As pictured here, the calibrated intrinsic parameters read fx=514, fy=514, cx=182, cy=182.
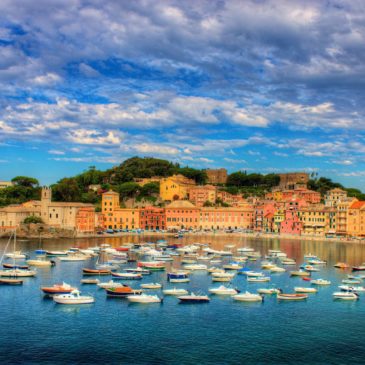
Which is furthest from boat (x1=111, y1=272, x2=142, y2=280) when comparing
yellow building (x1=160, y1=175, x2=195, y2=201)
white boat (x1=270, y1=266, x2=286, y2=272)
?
yellow building (x1=160, y1=175, x2=195, y2=201)

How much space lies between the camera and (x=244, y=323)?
30.2 meters

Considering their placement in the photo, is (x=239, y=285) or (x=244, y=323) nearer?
(x=244, y=323)

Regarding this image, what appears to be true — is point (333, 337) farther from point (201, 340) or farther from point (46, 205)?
point (46, 205)

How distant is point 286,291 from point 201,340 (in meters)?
14.9

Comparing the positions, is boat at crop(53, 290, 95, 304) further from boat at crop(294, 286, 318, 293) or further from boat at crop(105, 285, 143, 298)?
boat at crop(294, 286, 318, 293)

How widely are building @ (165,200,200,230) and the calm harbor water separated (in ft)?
193

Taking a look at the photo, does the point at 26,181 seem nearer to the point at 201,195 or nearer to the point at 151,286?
the point at 201,195

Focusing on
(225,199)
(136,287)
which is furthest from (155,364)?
(225,199)

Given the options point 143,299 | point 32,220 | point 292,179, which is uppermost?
point 292,179

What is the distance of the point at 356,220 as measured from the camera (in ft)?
292

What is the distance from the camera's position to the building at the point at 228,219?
327 ft

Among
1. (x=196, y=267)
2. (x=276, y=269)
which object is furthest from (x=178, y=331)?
(x=276, y=269)

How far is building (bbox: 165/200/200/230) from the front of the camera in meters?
100

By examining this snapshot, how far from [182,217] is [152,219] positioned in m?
5.89
